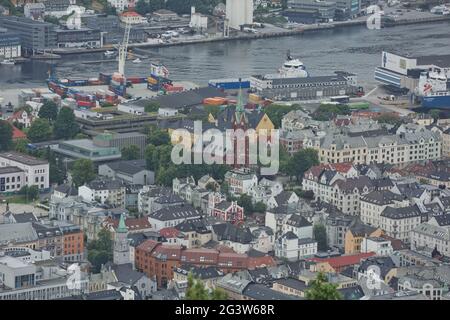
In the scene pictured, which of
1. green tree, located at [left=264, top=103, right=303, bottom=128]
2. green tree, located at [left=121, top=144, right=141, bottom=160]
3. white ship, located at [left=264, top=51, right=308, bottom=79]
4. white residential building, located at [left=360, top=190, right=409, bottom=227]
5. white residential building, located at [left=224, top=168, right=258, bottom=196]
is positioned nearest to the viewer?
white residential building, located at [left=360, top=190, right=409, bottom=227]

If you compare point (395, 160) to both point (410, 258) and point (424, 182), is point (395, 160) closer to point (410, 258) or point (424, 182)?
point (424, 182)

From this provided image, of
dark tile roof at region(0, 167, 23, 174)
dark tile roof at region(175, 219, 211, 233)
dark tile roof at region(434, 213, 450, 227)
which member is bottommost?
dark tile roof at region(0, 167, 23, 174)

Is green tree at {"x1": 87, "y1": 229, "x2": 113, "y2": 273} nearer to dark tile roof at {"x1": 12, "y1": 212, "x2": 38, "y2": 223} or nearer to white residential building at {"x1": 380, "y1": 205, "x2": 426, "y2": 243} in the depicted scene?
dark tile roof at {"x1": 12, "y1": 212, "x2": 38, "y2": 223}

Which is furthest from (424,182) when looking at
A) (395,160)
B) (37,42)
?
(37,42)

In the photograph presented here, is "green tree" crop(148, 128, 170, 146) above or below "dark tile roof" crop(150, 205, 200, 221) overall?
below

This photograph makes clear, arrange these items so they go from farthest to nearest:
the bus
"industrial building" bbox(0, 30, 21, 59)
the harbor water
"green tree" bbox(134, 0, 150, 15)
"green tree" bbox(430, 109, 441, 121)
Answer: "green tree" bbox(134, 0, 150, 15), "industrial building" bbox(0, 30, 21, 59), the harbor water, the bus, "green tree" bbox(430, 109, 441, 121)

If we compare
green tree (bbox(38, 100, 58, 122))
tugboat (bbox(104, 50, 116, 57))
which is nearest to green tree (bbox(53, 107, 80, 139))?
green tree (bbox(38, 100, 58, 122))

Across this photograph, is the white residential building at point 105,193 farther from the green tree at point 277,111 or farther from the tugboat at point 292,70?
the tugboat at point 292,70
